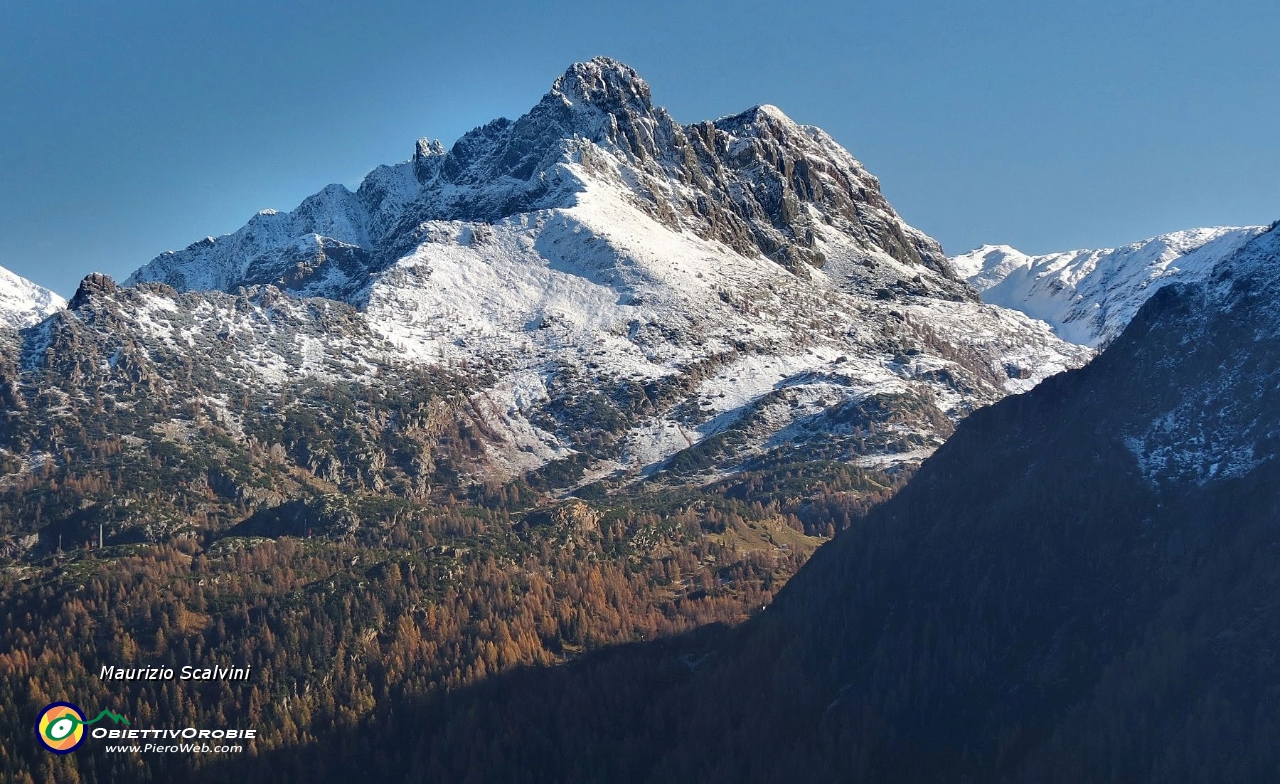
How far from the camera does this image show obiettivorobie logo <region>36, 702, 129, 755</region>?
554ft

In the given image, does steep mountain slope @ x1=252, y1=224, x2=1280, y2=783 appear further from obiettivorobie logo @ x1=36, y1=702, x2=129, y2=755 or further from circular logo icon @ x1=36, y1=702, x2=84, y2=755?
circular logo icon @ x1=36, y1=702, x2=84, y2=755

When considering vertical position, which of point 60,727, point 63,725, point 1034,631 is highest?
point 63,725

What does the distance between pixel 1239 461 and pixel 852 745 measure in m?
62.9

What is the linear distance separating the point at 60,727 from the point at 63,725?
2.14ft

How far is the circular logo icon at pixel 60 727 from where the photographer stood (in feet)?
554

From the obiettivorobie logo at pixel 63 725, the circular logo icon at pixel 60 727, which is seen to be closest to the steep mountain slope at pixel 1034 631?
the obiettivorobie logo at pixel 63 725

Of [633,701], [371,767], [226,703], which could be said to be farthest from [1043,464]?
[226,703]

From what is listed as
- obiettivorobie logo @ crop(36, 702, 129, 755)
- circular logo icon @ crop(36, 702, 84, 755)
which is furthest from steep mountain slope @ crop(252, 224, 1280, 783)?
circular logo icon @ crop(36, 702, 84, 755)

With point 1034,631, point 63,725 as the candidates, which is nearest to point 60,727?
point 63,725

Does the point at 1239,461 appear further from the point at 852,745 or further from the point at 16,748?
the point at 16,748

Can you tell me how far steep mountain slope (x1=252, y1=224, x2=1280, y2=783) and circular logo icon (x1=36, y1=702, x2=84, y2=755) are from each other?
23602mm

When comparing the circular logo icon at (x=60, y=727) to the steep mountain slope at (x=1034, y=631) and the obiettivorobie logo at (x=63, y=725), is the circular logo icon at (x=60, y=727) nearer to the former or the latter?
the obiettivorobie logo at (x=63, y=725)

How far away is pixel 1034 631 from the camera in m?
146

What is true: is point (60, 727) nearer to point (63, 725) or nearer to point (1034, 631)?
point (63, 725)
